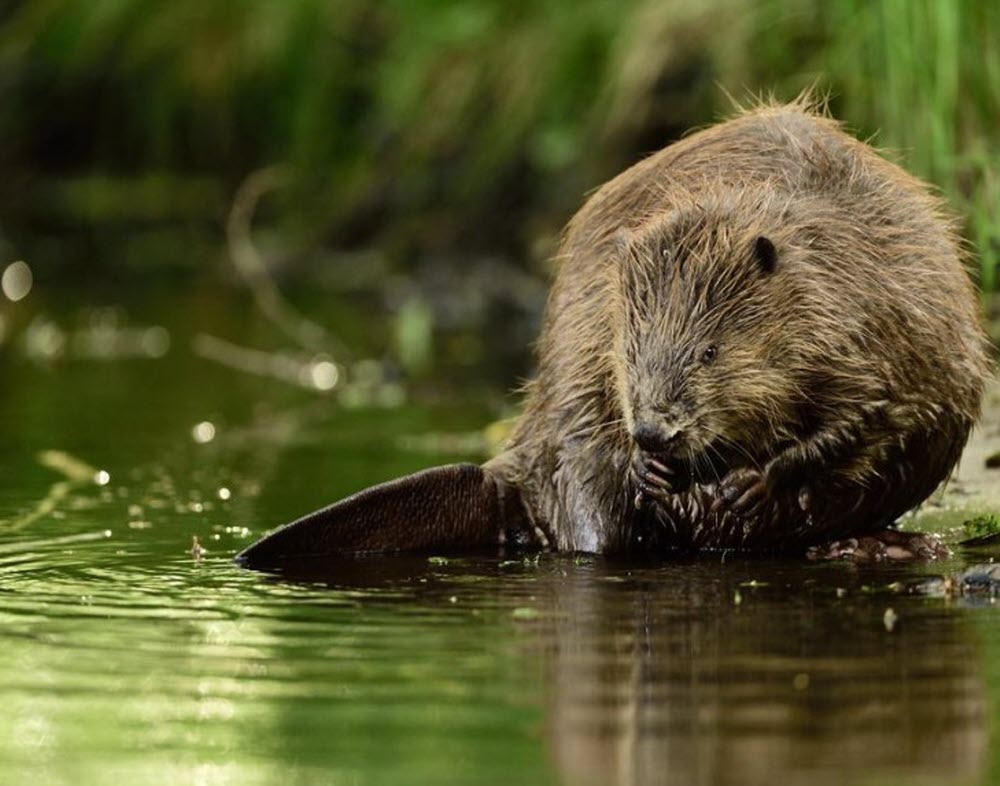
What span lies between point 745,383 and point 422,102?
26.7 ft

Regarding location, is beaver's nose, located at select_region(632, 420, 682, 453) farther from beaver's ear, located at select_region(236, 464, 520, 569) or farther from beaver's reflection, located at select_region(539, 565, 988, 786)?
beaver's ear, located at select_region(236, 464, 520, 569)

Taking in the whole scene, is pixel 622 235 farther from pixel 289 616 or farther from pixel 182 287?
pixel 182 287

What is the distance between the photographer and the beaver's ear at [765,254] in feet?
13.5

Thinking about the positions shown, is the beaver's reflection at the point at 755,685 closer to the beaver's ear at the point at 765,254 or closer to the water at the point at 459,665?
the water at the point at 459,665

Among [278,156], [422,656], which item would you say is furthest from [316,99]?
[422,656]

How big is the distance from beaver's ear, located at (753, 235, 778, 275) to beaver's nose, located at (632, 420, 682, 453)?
355mm

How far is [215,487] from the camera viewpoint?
550 cm

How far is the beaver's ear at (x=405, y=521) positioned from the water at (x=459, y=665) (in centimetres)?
8

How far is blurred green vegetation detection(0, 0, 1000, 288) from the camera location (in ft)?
19.9

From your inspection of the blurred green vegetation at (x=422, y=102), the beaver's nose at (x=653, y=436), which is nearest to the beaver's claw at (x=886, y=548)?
the beaver's nose at (x=653, y=436)

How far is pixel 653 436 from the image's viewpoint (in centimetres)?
397

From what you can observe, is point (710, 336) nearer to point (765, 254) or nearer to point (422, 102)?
point (765, 254)

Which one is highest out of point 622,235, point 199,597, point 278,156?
point 278,156

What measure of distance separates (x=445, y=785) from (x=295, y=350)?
7.07 meters
